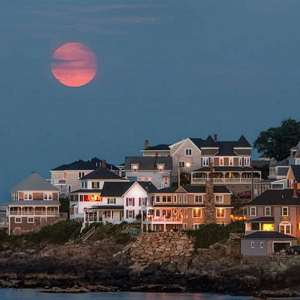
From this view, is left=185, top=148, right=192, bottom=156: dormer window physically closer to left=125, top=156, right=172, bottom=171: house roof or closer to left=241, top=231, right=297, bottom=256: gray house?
left=125, top=156, right=172, bottom=171: house roof

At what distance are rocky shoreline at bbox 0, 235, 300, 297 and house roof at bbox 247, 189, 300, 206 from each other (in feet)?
16.3

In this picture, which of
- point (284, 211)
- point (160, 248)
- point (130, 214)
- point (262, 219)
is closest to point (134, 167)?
point (130, 214)

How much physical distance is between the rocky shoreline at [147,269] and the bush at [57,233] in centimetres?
160

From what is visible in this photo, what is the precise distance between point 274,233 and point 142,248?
1052 cm

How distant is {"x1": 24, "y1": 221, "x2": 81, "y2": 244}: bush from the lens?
111000 millimetres

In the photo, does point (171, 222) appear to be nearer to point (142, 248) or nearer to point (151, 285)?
point (142, 248)

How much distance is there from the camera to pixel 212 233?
342 ft

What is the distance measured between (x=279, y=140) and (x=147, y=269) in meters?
37.5

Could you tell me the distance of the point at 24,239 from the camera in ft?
373

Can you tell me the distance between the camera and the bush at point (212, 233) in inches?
4055

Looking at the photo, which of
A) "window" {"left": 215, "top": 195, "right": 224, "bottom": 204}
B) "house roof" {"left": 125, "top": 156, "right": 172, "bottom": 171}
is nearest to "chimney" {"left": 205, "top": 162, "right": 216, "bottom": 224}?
"window" {"left": 215, "top": 195, "right": 224, "bottom": 204}

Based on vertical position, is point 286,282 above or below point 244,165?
below

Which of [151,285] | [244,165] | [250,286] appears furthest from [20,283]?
[244,165]

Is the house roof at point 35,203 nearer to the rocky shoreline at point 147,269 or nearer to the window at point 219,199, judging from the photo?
the rocky shoreline at point 147,269
